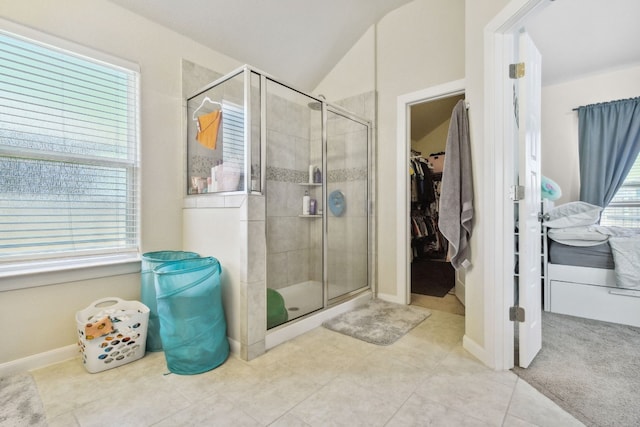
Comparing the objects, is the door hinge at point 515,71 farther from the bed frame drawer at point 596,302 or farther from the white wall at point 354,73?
the bed frame drawer at point 596,302

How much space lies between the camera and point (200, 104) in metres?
2.36

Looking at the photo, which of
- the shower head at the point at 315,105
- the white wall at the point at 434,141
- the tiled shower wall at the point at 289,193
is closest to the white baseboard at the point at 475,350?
the tiled shower wall at the point at 289,193

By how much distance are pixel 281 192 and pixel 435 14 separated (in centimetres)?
222

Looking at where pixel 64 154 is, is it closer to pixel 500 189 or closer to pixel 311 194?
pixel 311 194

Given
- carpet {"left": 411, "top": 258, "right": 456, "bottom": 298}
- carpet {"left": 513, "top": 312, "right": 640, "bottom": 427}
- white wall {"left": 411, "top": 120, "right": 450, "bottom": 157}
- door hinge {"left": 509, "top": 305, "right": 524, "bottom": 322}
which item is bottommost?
carpet {"left": 513, "top": 312, "right": 640, "bottom": 427}

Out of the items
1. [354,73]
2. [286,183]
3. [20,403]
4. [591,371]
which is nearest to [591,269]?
[591,371]

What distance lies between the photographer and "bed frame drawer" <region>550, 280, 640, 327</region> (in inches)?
93.8

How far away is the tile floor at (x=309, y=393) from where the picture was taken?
133cm

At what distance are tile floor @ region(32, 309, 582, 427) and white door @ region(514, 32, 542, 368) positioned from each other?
327mm

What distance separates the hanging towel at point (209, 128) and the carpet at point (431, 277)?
8.84 ft

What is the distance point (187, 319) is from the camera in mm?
1716

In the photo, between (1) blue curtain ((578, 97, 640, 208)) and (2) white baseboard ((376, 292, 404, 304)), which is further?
(1) blue curtain ((578, 97, 640, 208))

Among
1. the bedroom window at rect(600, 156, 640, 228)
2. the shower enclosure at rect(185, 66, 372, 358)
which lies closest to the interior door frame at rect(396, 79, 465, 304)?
the shower enclosure at rect(185, 66, 372, 358)

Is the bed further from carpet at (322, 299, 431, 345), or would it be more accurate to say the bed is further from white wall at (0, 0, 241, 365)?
white wall at (0, 0, 241, 365)
